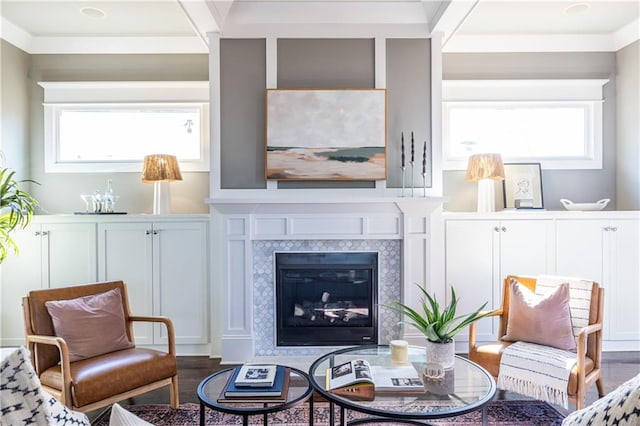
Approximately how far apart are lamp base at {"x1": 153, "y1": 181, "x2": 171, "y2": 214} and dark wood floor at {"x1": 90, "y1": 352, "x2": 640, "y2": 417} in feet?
4.25

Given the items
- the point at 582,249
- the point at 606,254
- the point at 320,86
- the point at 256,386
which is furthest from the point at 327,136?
the point at 606,254

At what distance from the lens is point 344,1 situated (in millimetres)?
3322

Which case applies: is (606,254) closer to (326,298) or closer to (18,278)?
(326,298)

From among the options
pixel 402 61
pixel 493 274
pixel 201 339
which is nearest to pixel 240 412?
pixel 201 339

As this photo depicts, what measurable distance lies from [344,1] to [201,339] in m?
3.09

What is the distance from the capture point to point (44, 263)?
137 inches

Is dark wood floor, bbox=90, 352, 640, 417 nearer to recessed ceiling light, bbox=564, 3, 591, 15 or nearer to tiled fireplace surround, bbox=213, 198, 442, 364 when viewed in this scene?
tiled fireplace surround, bbox=213, 198, 442, 364

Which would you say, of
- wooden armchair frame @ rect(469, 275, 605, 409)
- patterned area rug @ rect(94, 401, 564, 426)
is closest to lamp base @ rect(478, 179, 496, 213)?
wooden armchair frame @ rect(469, 275, 605, 409)

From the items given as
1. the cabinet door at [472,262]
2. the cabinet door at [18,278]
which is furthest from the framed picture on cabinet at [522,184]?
the cabinet door at [18,278]

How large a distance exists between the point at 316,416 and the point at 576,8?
3829 millimetres

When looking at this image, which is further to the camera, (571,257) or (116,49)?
(116,49)

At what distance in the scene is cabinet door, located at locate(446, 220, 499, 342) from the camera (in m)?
3.45

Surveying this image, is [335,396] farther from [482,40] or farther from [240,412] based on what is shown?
[482,40]

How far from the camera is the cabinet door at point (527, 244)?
11.3 feet
